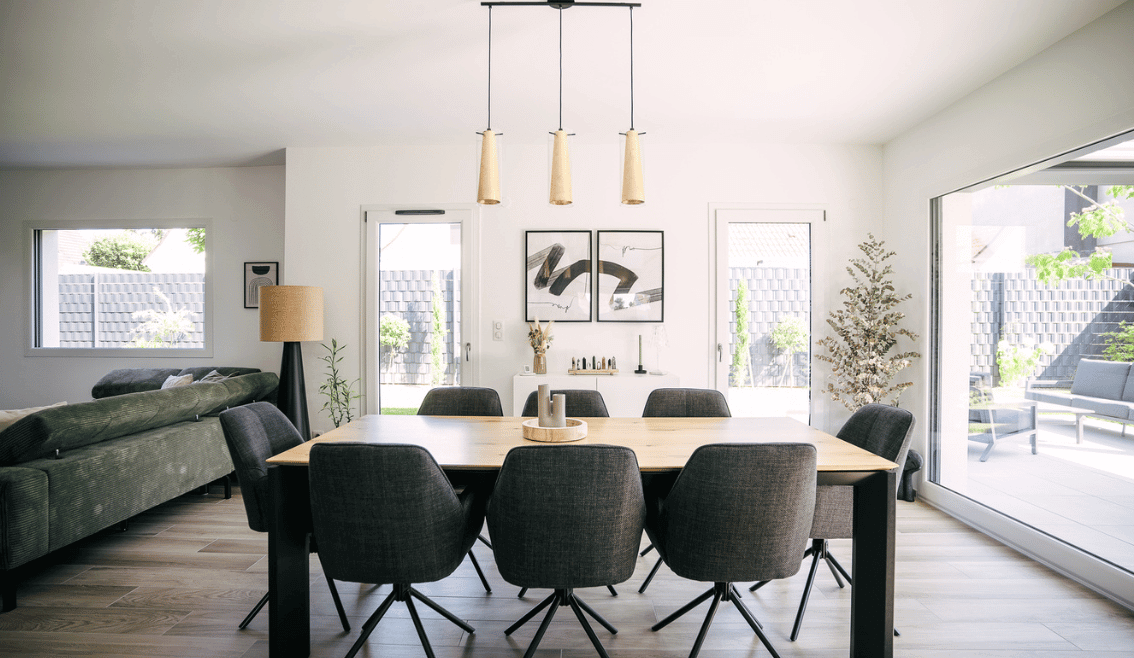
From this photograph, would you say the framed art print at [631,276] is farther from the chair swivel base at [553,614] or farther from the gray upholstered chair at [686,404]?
the chair swivel base at [553,614]

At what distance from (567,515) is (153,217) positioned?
5830 millimetres

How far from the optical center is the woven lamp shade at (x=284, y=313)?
13.9 ft

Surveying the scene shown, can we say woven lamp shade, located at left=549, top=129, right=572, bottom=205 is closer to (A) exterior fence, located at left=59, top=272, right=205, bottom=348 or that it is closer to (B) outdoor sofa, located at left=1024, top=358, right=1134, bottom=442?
(B) outdoor sofa, located at left=1024, top=358, right=1134, bottom=442

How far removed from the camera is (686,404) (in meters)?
3.07

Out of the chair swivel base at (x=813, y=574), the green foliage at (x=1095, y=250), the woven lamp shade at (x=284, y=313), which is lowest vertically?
the chair swivel base at (x=813, y=574)

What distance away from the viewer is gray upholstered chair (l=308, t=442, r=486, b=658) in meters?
1.66

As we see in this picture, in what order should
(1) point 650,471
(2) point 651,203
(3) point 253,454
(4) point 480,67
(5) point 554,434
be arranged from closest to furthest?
(1) point 650,471
(3) point 253,454
(5) point 554,434
(4) point 480,67
(2) point 651,203

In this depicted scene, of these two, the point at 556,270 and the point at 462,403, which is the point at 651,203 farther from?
the point at 462,403

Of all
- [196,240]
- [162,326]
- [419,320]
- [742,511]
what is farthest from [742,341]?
[162,326]

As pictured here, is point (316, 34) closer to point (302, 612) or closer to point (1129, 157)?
point (302, 612)

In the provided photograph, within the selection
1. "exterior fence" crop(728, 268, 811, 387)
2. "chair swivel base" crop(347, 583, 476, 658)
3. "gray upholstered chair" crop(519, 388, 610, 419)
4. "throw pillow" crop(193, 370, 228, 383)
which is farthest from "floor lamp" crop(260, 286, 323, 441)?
"exterior fence" crop(728, 268, 811, 387)

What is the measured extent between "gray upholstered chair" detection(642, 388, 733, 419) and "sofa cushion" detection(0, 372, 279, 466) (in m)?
2.88

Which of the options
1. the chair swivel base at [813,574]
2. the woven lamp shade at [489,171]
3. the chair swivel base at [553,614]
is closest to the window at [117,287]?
the woven lamp shade at [489,171]

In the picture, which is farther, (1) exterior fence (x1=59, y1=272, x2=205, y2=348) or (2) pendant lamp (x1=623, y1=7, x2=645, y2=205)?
(1) exterior fence (x1=59, y1=272, x2=205, y2=348)
